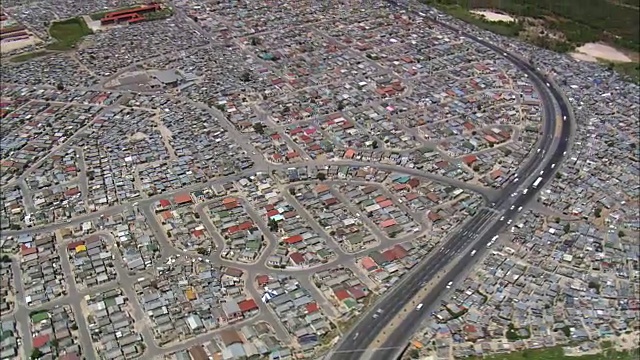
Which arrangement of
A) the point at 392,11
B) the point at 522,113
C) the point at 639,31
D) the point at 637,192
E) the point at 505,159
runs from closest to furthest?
1. the point at 637,192
2. the point at 505,159
3. the point at 639,31
4. the point at 522,113
5. the point at 392,11

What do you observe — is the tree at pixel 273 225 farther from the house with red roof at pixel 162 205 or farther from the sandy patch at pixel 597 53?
the sandy patch at pixel 597 53

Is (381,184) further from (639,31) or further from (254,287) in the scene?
(639,31)

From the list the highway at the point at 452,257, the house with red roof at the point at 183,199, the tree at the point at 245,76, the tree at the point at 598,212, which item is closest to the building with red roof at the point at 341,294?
the highway at the point at 452,257

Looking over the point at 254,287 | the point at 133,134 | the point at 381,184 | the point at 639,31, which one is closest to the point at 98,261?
the point at 254,287

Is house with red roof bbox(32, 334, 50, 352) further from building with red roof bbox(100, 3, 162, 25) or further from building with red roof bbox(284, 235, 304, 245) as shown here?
building with red roof bbox(100, 3, 162, 25)

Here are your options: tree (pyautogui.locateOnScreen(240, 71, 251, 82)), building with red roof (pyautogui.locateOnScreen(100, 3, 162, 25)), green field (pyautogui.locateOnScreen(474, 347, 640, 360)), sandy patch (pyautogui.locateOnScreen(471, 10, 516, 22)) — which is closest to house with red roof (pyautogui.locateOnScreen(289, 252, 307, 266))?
green field (pyautogui.locateOnScreen(474, 347, 640, 360))

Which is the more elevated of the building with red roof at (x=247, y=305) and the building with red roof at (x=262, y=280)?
the building with red roof at (x=262, y=280)

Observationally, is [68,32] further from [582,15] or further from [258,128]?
[582,15]
